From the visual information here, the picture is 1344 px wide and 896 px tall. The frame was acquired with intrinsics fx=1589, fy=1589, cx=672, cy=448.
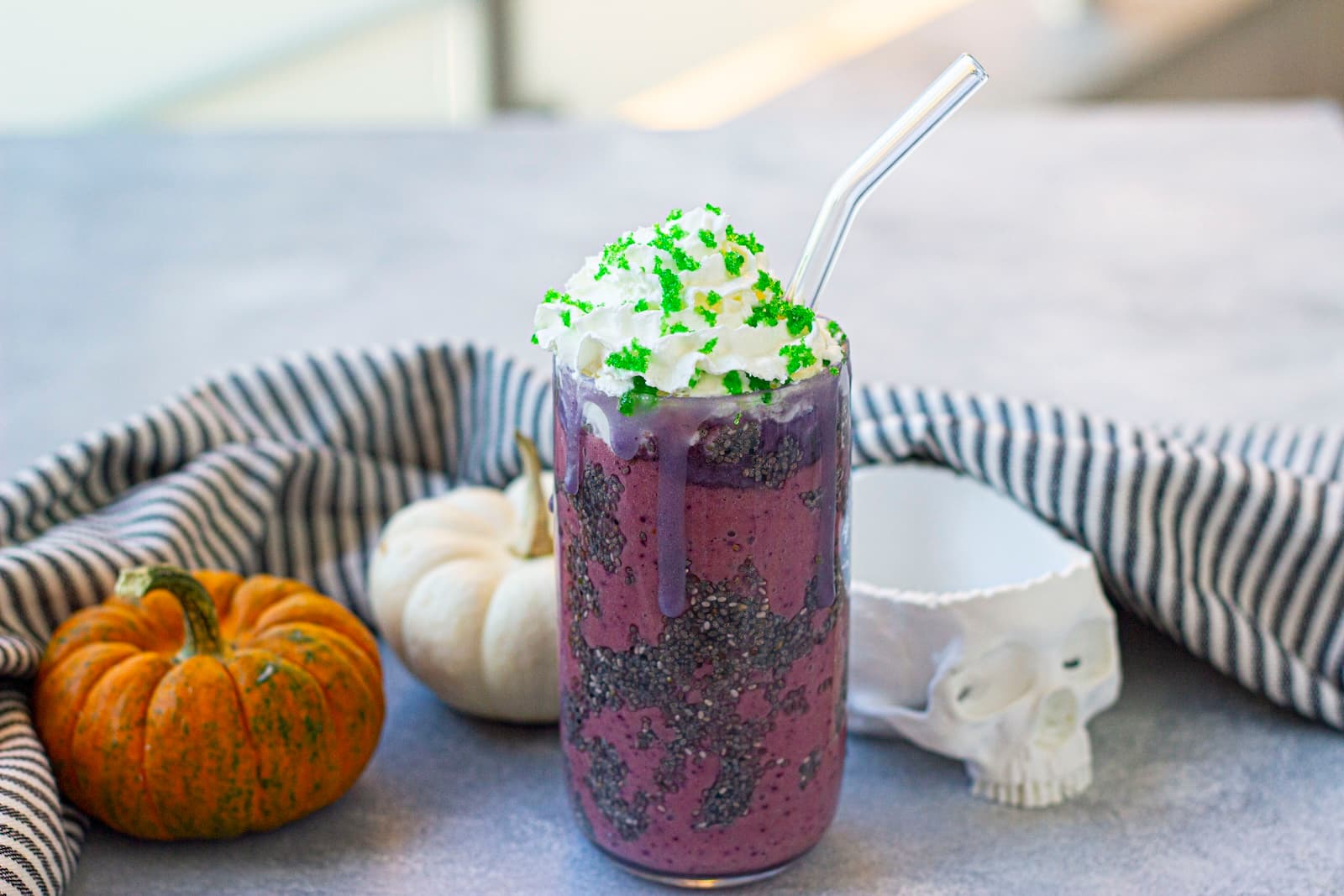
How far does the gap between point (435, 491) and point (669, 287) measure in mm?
420

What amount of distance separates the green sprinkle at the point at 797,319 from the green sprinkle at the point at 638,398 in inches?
2.5

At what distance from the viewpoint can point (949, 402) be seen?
0.94m

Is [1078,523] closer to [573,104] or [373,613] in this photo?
[373,613]

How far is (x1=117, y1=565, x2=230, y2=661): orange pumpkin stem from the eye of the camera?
0.72 metres

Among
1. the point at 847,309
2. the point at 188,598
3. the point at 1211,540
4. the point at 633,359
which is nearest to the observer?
the point at 633,359

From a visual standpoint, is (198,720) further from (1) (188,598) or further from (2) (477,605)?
(2) (477,605)

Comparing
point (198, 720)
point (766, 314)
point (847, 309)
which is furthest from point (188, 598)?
point (847, 309)

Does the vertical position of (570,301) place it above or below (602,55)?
above

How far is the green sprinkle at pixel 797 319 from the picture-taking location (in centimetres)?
64

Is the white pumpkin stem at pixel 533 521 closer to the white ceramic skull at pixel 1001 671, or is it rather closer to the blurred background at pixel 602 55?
the white ceramic skull at pixel 1001 671

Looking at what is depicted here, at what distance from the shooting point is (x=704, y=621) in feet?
2.18

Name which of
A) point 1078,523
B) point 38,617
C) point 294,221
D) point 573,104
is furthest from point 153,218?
point 573,104

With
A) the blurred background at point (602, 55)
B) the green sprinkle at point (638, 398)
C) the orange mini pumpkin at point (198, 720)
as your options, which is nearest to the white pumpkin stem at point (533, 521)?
the orange mini pumpkin at point (198, 720)

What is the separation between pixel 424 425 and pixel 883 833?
42cm
